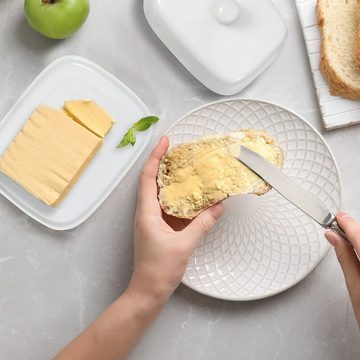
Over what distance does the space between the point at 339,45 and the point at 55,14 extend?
0.51 m

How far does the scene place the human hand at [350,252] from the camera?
0.99 meters

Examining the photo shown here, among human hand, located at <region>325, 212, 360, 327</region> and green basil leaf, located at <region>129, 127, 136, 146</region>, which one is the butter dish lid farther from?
human hand, located at <region>325, 212, 360, 327</region>

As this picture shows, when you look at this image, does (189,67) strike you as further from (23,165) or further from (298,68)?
(23,165)

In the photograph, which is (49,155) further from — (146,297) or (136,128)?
(146,297)

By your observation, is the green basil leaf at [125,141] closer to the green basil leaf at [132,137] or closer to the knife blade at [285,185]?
the green basil leaf at [132,137]

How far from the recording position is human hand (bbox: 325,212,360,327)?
99cm

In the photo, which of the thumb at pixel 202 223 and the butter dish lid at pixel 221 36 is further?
the butter dish lid at pixel 221 36

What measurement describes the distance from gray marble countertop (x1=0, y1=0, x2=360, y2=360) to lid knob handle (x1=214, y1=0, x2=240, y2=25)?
8 cm

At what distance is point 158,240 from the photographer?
1046mm

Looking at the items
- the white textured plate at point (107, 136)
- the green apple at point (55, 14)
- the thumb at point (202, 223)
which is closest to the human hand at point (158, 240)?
the thumb at point (202, 223)

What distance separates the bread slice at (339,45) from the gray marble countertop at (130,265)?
54 millimetres

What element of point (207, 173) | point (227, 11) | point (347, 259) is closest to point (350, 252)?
point (347, 259)

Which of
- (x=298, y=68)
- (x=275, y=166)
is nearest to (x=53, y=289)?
(x=275, y=166)

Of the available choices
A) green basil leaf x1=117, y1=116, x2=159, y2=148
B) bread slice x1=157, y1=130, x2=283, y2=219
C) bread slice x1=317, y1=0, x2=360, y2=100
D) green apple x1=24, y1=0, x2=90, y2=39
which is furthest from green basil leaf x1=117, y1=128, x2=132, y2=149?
bread slice x1=317, y1=0, x2=360, y2=100
